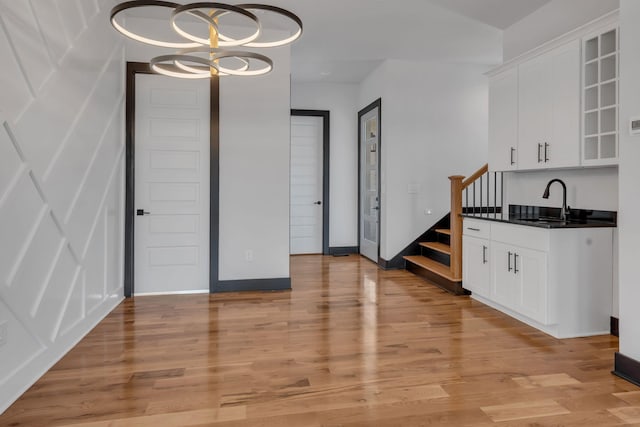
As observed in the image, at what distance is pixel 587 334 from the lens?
10.7 feet

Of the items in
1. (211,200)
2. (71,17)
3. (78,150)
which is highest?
(71,17)

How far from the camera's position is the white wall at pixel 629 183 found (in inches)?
95.0

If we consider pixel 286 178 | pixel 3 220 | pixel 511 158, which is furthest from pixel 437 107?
pixel 3 220

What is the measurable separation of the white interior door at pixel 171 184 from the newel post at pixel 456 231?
Answer: 270 cm

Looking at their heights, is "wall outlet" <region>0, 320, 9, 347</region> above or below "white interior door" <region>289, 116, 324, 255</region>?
below

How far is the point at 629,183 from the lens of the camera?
2.46 m

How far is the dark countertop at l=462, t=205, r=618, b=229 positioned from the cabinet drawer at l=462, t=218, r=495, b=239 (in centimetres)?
5

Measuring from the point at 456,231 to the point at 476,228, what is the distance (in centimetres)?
47

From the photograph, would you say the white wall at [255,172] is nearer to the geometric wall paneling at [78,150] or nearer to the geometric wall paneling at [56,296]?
the geometric wall paneling at [78,150]

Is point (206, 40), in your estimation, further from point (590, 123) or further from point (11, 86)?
point (590, 123)

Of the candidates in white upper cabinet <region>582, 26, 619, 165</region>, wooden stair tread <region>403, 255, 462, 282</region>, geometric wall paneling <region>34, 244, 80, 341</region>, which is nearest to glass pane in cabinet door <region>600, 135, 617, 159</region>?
white upper cabinet <region>582, 26, 619, 165</region>

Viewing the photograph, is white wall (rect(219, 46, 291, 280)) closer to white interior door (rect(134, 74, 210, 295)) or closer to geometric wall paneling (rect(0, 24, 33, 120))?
white interior door (rect(134, 74, 210, 295))

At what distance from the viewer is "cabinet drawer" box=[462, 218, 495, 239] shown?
4027 millimetres

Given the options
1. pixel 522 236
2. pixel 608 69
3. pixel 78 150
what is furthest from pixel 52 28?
pixel 608 69
